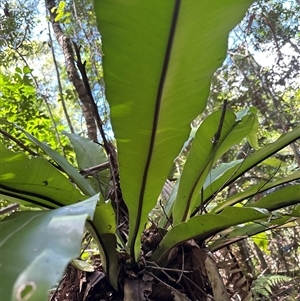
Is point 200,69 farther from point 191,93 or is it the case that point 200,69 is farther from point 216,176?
point 216,176

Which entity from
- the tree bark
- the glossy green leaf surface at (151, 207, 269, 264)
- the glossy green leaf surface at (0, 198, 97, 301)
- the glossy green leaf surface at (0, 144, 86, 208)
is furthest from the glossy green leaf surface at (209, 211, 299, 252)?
the tree bark

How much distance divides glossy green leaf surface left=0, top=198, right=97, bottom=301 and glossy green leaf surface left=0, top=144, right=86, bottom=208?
0.09 m

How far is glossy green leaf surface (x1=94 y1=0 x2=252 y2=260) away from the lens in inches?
19.0

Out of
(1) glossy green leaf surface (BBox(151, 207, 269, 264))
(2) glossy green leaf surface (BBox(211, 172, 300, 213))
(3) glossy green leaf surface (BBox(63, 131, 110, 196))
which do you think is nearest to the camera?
(1) glossy green leaf surface (BBox(151, 207, 269, 264))

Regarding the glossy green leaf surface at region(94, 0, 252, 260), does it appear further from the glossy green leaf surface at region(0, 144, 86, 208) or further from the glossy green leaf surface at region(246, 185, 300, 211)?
the glossy green leaf surface at region(246, 185, 300, 211)

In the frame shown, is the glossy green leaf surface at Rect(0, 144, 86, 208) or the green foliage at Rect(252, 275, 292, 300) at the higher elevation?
the glossy green leaf surface at Rect(0, 144, 86, 208)

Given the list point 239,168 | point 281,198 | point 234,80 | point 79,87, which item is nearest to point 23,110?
point 79,87

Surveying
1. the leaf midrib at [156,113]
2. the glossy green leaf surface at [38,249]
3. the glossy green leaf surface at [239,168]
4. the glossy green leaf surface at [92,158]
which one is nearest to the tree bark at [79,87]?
the glossy green leaf surface at [92,158]

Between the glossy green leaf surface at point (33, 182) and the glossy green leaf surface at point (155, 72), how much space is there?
0.37 ft

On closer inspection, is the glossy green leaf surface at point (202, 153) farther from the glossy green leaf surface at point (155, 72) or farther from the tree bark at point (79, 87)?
the tree bark at point (79, 87)

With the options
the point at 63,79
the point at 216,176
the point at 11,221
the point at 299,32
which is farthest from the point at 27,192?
the point at 63,79

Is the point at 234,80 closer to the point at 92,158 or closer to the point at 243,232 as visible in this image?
the point at 92,158

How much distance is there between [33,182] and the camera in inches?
22.3

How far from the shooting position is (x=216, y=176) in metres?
0.99
